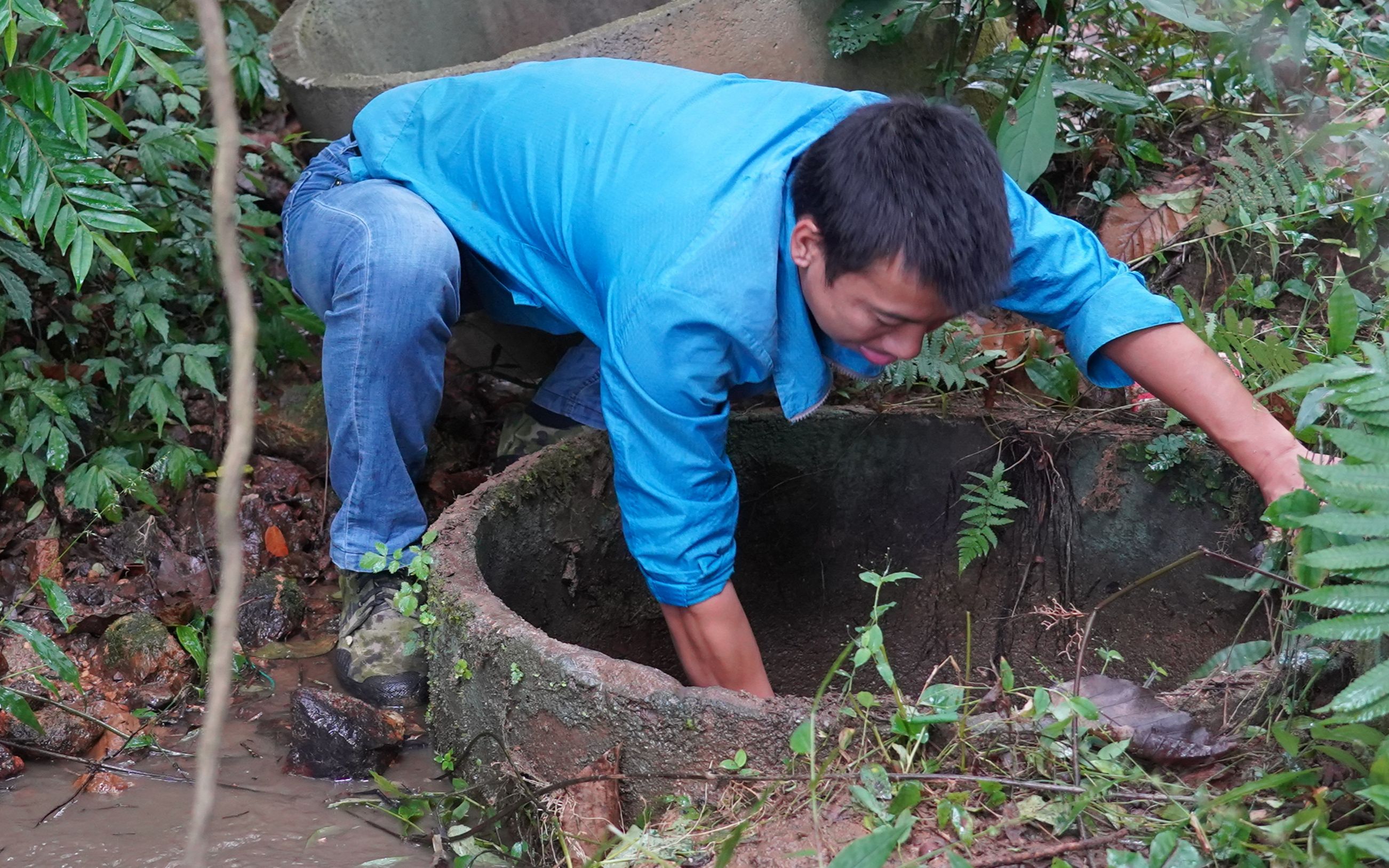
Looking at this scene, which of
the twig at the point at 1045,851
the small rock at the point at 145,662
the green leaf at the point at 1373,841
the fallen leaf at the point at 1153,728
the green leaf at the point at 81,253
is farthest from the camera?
the small rock at the point at 145,662

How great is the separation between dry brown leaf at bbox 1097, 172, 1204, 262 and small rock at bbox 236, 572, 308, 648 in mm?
2209

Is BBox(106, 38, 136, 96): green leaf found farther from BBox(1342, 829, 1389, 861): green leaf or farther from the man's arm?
BBox(1342, 829, 1389, 861): green leaf

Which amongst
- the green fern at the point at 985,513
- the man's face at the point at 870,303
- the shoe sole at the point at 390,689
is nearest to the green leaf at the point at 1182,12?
the green fern at the point at 985,513

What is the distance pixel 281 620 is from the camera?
9.04ft

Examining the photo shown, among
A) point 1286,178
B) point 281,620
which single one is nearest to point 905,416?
point 1286,178

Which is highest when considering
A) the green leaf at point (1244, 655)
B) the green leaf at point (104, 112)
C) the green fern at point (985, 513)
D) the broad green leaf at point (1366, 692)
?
the green leaf at point (104, 112)

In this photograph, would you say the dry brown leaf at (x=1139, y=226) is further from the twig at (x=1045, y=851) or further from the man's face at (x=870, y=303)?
the twig at (x=1045, y=851)

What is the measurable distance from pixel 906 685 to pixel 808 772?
4.30 feet

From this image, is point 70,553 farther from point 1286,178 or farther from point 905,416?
point 1286,178

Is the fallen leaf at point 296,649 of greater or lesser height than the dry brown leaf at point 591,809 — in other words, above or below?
below

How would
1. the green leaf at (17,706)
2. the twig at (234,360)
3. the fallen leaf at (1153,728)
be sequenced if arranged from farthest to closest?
the green leaf at (17,706) < the fallen leaf at (1153,728) < the twig at (234,360)

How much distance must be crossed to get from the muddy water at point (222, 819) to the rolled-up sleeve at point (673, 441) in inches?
25.6

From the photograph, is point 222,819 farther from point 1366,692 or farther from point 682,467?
point 1366,692

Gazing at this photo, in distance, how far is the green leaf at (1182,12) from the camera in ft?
8.62
